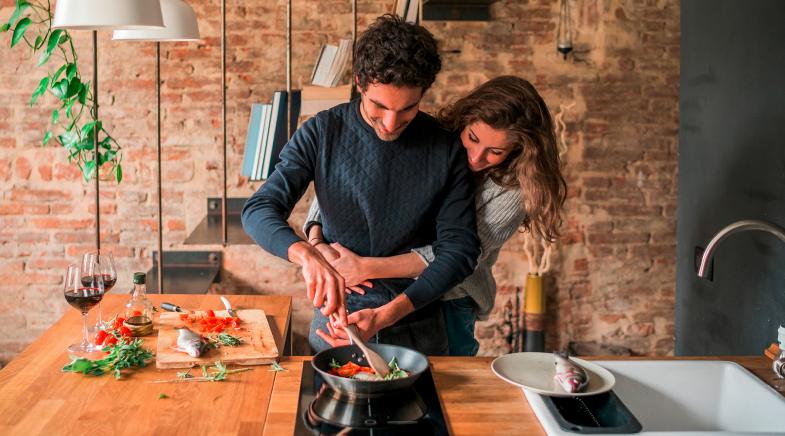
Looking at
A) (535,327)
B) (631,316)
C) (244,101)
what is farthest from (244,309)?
(631,316)

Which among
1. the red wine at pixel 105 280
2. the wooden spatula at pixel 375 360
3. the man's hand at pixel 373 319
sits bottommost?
the wooden spatula at pixel 375 360

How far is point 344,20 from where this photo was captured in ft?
14.0

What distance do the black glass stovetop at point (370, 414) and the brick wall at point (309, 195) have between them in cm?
267

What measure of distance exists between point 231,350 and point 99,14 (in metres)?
0.95

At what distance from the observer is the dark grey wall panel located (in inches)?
99.2

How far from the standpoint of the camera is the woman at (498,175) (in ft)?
7.04

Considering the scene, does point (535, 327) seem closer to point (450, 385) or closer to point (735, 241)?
point (735, 241)

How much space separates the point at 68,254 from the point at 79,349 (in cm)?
248

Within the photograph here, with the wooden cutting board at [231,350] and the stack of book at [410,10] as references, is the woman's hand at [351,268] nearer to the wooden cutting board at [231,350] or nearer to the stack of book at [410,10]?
the wooden cutting board at [231,350]

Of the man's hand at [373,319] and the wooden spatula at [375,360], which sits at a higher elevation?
the man's hand at [373,319]

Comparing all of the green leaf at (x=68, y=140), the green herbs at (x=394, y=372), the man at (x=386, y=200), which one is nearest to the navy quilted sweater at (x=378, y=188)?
the man at (x=386, y=200)

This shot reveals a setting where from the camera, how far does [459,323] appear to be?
93.2 inches

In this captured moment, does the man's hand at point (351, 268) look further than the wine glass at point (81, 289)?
Yes

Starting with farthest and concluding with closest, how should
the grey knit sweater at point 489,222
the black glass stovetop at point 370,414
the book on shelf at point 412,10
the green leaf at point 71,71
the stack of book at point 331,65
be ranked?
the stack of book at point 331,65 → the green leaf at point 71,71 → the book on shelf at point 412,10 → the grey knit sweater at point 489,222 → the black glass stovetop at point 370,414
